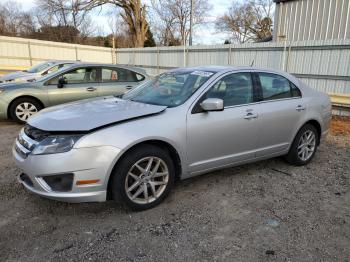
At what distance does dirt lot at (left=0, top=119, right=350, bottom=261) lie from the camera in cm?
264

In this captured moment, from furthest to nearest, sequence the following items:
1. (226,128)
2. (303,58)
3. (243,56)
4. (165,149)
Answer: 1. (243,56)
2. (303,58)
3. (226,128)
4. (165,149)

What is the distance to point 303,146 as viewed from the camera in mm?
4750

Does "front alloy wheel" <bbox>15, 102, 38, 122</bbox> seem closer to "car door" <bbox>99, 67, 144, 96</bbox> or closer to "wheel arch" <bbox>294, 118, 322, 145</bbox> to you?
"car door" <bbox>99, 67, 144, 96</bbox>

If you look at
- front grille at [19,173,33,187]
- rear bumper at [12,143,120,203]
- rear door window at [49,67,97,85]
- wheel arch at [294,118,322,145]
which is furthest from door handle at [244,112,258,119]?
rear door window at [49,67,97,85]

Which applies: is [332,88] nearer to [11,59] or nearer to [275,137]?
[275,137]

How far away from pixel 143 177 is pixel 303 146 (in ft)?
9.28

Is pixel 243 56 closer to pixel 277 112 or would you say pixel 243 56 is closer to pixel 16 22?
pixel 277 112

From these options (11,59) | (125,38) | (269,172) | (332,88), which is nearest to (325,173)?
(269,172)

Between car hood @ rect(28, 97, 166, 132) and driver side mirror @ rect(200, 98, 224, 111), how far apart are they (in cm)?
46

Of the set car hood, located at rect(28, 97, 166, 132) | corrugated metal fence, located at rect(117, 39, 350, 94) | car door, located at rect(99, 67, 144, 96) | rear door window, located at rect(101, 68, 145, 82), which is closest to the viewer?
car hood, located at rect(28, 97, 166, 132)

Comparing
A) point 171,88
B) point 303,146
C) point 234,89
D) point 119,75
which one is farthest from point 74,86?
point 303,146

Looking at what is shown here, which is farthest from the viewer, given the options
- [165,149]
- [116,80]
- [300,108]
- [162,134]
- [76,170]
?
[116,80]

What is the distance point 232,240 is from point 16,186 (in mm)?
2799

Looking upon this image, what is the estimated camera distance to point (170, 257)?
258 cm
